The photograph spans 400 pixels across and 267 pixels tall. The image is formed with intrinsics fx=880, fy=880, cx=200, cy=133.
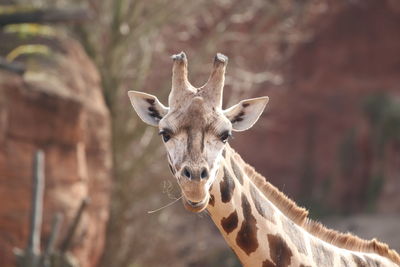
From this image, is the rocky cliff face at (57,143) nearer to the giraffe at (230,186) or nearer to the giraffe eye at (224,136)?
the giraffe at (230,186)

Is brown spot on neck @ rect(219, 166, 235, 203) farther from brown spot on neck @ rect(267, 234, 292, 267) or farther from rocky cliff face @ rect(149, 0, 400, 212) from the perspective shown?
rocky cliff face @ rect(149, 0, 400, 212)

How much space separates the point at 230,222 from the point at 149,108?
107 centimetres

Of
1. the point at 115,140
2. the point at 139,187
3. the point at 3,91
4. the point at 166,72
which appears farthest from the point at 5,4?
the point at 166,72

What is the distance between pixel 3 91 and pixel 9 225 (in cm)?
233

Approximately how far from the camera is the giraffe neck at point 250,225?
21.2 ft

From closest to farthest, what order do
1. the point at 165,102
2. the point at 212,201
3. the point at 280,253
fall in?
the point at 212,201, the point at 280,253, the point at 165,102

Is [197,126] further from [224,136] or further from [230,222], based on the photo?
[230,222]

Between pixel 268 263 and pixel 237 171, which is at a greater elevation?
pixel 237 171

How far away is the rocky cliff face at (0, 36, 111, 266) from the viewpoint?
15.2m

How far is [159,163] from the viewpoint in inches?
947

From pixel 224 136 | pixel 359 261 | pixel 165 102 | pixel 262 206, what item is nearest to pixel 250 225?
pixel 262 206

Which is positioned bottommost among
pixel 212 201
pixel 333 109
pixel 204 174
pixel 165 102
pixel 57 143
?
pixel 333 109

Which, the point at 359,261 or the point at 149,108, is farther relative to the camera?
the point at 359,261

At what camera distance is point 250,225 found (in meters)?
6.50
